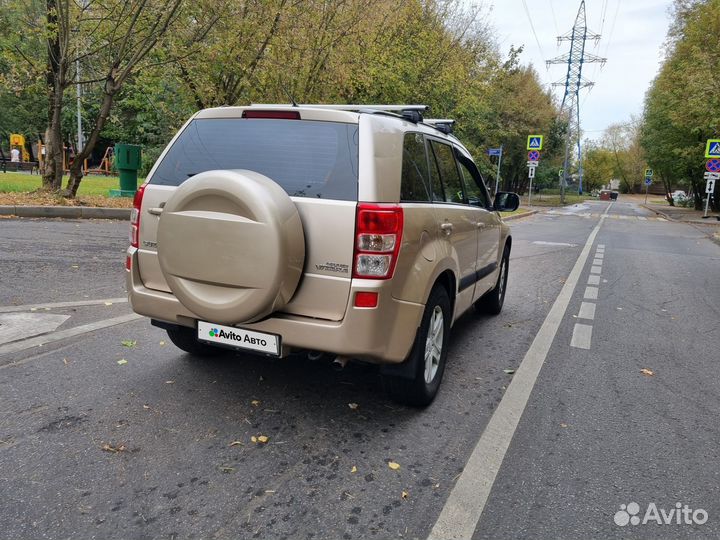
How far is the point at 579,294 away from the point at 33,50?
15630 millimetres

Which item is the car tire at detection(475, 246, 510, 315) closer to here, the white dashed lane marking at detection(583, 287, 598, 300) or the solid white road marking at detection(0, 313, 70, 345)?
the white dashed lane marking at detection(583, 287, 598, 300)

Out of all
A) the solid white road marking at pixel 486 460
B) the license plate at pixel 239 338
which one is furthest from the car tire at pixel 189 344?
the solid white road marking at pixel 486 460

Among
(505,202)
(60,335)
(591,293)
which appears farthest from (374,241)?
(591,293)

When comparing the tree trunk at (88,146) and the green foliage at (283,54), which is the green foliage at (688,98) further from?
the tree trunk at (88,146)

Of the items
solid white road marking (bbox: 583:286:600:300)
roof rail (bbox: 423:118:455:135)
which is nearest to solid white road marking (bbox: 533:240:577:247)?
solid white road marking (bbox: 583:286:600:300)

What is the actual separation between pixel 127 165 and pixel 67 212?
4.27 m

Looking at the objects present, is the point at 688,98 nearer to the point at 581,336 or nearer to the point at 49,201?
the point at 581,336

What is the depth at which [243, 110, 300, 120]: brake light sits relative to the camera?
3.28m

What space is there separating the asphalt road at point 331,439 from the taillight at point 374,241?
1.00m

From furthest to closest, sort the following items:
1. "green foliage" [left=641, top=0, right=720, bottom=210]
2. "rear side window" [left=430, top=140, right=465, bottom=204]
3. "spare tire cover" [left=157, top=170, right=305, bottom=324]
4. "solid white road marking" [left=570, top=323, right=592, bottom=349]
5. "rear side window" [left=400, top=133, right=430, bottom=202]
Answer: "green foliage" [left=641, top=0, right=720, bottom=210], "solid white road marking" [left=570, top=323, right=592, bottom=349], "rear side window" [left=430, top=140, right=465, bottom=204], "rear side window" [left=400, top=133, right=430, bottom=202], "spare tire cover" [left=157, top=170, right=305, bottom=324]

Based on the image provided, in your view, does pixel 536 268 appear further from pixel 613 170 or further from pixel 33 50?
pixel 613 170

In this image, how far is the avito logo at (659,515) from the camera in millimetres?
2516

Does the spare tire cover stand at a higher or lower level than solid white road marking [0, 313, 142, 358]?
higher

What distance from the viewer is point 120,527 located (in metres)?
2.29
